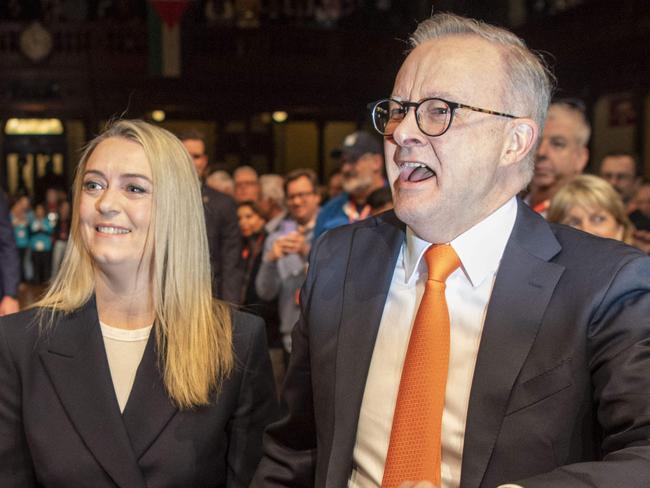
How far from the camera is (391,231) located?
1.92 m

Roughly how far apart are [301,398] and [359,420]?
0.18 m

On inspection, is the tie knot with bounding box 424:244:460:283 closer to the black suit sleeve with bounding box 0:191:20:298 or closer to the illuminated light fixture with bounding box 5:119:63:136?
the black suit sleeve with bounding box 0:191:20:298

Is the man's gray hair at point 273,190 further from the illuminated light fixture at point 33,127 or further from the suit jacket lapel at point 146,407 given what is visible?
the illuminated light fixture at point 33,127

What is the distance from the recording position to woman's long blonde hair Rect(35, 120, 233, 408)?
7.80 ft

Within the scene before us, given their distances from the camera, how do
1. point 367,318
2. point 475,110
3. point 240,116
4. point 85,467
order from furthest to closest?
point 240,116, point 85,467, point 367,318, point 475,110

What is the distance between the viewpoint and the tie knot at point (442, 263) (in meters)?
1.72

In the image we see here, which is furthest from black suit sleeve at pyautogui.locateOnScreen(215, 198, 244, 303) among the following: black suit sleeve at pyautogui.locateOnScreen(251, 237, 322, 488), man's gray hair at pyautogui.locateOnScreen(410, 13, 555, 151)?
man's gray hair at pyautogui.locateOnScreen(410, 13, 555, 151)

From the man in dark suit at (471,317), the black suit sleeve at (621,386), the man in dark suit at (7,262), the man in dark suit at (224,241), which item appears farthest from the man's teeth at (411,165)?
the man in dark suit at (224,241)

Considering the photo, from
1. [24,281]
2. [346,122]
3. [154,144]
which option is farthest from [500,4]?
[154,144]

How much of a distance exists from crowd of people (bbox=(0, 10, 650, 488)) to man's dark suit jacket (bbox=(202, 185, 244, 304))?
357 cm

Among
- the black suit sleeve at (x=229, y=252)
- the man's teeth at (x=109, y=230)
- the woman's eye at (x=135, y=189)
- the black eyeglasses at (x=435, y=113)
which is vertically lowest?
the black suit sleeve at (x=229, y=252)

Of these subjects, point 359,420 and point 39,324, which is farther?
point 39,324

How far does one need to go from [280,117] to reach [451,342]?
18.7m

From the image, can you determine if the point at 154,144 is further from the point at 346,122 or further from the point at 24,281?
the point at 346,122
